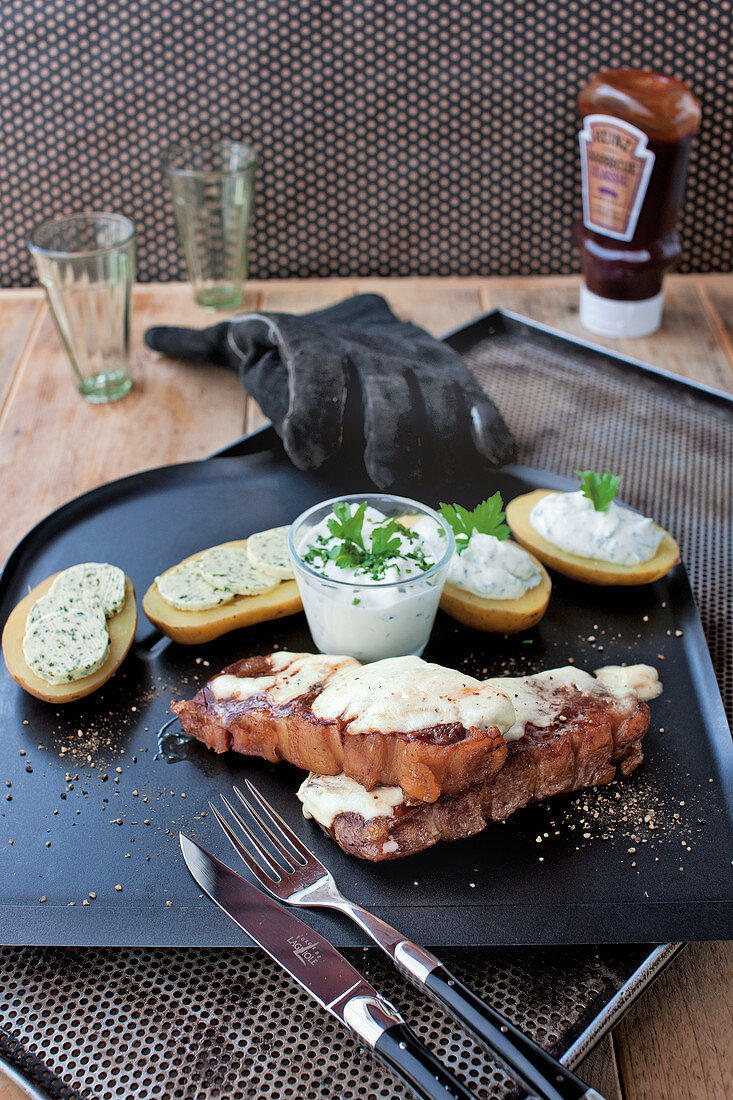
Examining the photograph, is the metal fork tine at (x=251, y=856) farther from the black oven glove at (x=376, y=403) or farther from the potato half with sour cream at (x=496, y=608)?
the black oven glove at (x=376, y=403)

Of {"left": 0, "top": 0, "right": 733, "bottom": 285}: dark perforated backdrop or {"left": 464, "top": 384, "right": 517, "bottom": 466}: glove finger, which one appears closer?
{"left": 464, "top": 384, "right": 517, "bottom": 466}: glove finger

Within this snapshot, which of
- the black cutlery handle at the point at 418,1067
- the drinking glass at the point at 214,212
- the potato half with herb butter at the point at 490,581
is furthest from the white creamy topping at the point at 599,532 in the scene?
the drinking glass at the point at 214,212

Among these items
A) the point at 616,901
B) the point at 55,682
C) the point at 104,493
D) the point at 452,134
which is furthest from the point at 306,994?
the point at 452,134

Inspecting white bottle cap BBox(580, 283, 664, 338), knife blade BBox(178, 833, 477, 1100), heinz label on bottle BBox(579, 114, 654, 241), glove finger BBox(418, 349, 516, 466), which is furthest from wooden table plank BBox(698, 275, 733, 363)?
knife blade BBox(178, 833, 477, 1100)

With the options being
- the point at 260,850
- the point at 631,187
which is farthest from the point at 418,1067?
the point at 631,187

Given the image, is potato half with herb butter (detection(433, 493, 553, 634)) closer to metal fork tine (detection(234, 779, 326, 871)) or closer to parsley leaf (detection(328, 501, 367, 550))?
parsley leaf (detection(328, 501, 367, 550))

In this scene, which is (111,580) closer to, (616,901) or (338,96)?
(616,901)
